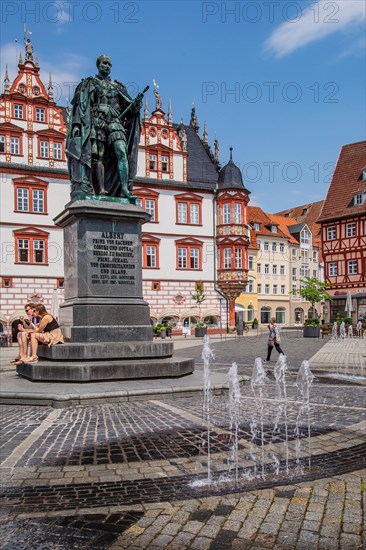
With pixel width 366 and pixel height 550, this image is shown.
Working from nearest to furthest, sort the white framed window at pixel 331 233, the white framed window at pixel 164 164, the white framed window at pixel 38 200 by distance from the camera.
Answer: the white framed window at pixel 38 200
the white framed window at pixel 164 164
the white framed window at pixel 331 233

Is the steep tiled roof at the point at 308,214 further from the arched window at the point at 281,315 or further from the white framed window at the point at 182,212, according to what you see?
the white framed window at the point at 182,212

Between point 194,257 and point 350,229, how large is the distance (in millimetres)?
15744

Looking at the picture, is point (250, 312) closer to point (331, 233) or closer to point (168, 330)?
point (331, 233)

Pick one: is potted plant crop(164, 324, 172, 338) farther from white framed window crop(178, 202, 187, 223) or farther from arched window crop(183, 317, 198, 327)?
white framed window crop(178, 202, 187, 223)

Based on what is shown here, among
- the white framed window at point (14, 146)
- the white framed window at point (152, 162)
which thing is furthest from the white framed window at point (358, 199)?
the white framed window at point (14, 146)

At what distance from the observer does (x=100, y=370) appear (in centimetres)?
930

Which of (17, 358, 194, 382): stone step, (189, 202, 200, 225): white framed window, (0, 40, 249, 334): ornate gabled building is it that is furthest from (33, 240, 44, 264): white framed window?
(17, 358, 194, 382): stone step

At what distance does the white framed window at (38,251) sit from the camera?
34997mm

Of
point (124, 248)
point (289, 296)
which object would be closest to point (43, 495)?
point (124, 248)

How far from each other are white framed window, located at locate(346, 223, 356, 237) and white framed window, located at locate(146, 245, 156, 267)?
61.7 ft

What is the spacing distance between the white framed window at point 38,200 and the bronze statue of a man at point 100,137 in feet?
80.3

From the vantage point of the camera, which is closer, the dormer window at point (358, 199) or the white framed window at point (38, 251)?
the white framed window at point (38, 251)

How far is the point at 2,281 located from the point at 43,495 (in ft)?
101

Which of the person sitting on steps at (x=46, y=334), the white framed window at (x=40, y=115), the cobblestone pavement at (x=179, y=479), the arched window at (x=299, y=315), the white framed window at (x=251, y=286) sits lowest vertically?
the arched window at (x=299, y=315)
